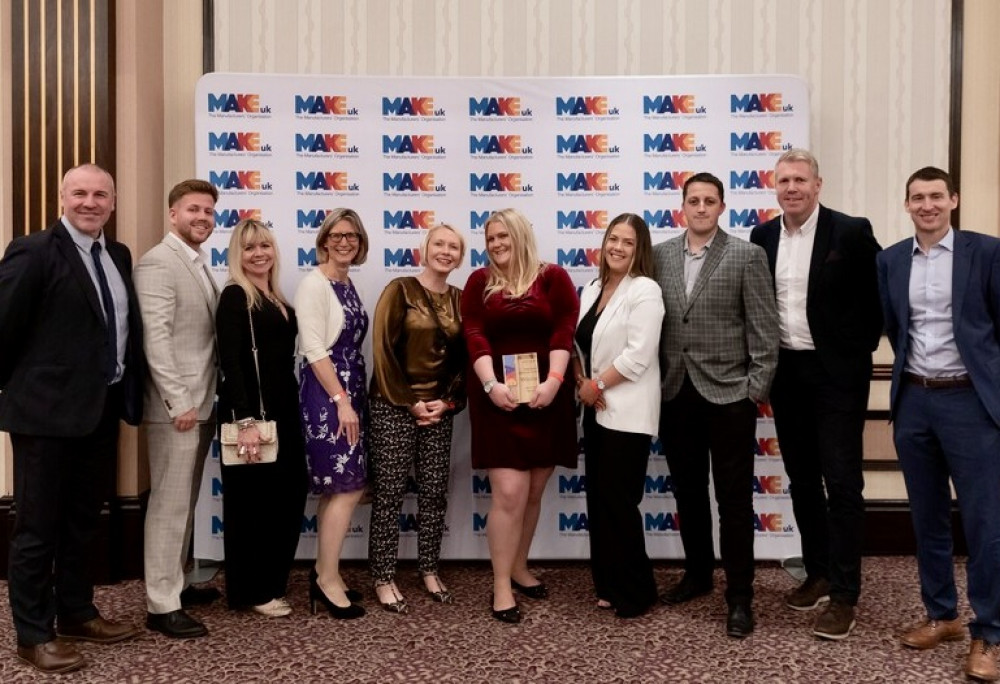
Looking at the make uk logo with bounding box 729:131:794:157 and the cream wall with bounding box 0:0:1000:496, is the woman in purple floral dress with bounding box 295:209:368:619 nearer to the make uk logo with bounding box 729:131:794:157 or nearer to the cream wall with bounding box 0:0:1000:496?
the cream wall with bounding box 0:0:1000:496

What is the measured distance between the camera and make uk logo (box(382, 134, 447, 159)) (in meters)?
3.47

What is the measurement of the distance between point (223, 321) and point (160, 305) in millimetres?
227

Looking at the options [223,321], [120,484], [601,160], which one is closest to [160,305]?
[223,321]

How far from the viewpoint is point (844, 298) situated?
2.71m

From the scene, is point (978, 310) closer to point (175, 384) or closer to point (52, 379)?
point (175, 384)

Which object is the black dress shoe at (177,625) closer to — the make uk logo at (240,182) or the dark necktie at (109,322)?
the dark necktie at (109,322)

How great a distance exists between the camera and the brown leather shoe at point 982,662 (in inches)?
92.1

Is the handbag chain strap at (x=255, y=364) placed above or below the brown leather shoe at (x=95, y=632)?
above

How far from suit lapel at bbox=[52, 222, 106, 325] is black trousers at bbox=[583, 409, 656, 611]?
1863 mm

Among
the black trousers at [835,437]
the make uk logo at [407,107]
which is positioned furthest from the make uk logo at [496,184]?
the black trousers at [835,437]

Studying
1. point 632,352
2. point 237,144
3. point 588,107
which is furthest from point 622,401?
point 237,144

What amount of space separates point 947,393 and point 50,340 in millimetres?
3061

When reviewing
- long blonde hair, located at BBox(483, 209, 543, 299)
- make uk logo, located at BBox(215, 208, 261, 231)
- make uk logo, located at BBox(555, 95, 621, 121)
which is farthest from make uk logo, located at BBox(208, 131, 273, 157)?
make uk logo, located at BBox(555, 95, 621, 121)

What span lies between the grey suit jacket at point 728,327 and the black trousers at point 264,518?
158 centimetres
